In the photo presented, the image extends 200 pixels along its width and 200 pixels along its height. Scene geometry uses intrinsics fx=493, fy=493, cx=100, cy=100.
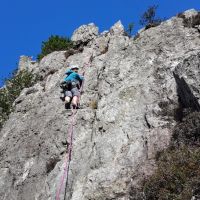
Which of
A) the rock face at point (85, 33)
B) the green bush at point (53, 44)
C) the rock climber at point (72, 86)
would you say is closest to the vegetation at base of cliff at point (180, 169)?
the rock climber at point (72, 86)

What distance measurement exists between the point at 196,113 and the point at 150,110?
215cm

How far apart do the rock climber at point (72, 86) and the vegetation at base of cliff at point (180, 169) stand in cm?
656

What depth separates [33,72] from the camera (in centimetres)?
3284

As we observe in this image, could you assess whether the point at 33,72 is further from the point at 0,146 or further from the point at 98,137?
the point at 98,137

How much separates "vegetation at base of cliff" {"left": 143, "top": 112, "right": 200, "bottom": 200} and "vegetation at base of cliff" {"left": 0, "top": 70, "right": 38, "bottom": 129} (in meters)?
16.0

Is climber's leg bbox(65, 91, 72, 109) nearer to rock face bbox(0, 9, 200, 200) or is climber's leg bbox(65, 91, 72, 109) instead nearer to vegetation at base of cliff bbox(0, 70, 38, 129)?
rock face bbox(0, 9, 200, 200)

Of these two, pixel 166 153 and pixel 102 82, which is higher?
pixel 102 82

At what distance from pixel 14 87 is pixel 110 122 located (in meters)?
14.6

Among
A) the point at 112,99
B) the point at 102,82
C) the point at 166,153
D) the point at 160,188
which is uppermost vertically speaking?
the point at 102,82

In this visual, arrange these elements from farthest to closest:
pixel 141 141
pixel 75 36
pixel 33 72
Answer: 1. pixel 33 72
2. pixel 75 36
3. pixel 141 141

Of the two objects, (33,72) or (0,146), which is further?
(33,72)

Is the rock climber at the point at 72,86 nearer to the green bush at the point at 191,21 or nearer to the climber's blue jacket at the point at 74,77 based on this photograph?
the climber's blue jacket at the point at 74,77

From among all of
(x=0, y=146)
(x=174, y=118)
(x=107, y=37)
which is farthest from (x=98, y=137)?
(x=107, y=37)

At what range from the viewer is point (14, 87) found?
104 ft
